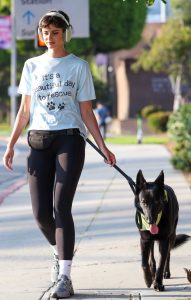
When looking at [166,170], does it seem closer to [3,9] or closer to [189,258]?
[189,258]

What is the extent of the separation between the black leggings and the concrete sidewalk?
48 centimetres

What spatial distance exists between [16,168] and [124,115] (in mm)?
35059

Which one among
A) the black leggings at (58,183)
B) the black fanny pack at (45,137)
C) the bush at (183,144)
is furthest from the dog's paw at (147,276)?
the bush at (183,144)

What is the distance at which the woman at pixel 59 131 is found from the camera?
647 centimetres

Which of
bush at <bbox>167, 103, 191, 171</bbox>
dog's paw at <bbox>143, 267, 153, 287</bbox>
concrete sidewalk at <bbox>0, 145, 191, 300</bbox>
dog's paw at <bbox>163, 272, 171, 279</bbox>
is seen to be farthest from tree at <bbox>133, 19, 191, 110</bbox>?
dog's paw at <bbox>143, 267, 153, 287</bbox>

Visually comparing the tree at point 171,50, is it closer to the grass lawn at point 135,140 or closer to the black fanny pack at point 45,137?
the grass lawn at point 135,140

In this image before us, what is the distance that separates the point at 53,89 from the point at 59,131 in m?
0.31

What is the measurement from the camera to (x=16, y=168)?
21.3m

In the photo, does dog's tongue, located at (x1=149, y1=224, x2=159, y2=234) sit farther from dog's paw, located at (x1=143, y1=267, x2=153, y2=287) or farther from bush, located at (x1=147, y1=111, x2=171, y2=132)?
bush, located at (x1=147, y1=111, x2=171, y2=132)

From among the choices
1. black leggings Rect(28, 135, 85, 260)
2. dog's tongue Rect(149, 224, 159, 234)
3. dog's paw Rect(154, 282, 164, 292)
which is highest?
black leggings Rect(28, 135, 85, 260)

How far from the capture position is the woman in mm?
6469

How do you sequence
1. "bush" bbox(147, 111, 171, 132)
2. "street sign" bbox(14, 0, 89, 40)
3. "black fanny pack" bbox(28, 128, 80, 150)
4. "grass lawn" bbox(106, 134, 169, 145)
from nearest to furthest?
"black fanny pack" bbox(28, 128, 80, 150)
"street sign" bbox(14, 0, 89, 40)
"grass lawn" bbox(106, 134, 169, 145)
"bush" bbox(147, 111, 171, 132)

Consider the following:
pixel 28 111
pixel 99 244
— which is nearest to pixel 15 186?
pixel 99 244

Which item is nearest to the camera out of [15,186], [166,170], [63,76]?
[63,76]
